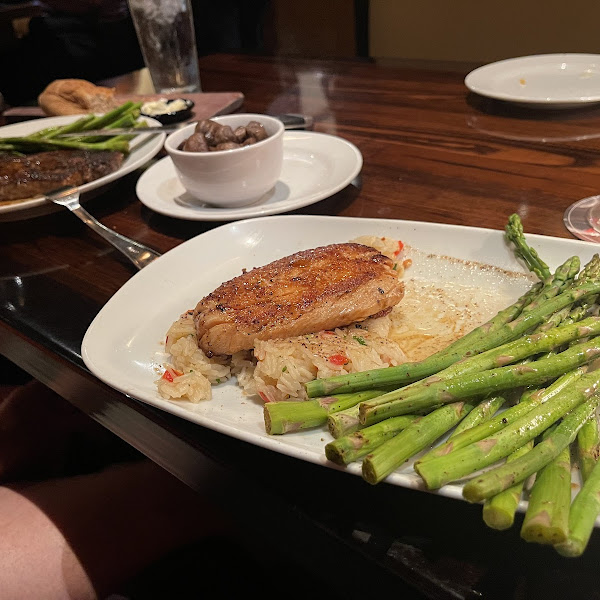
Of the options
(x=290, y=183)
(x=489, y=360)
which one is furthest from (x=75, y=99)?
(x=489, y=360)

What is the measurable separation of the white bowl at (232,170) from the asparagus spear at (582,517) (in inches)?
58.6

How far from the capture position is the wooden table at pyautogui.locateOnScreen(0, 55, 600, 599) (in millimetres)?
887

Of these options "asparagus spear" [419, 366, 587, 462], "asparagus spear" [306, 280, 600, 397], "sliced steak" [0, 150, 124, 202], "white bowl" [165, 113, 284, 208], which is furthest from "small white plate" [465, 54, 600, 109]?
"asparagus spear" [419, 366, 587, 462]

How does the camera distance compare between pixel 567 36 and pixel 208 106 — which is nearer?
pixel 208 106

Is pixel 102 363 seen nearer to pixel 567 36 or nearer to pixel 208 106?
pixel 208 106

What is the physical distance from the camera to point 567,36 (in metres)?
5.09

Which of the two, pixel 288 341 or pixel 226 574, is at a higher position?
pixel 288 341

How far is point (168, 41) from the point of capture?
140 inches

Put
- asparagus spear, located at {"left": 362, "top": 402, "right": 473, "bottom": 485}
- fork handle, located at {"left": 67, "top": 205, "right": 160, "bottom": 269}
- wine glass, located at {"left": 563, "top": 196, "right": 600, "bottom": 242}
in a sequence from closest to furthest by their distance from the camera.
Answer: asparagus spear, located at {"left": 362, "top": 402, "right": 473, "bottom": 485} < wine glass, located at {"left": 563, "top": 196, "right": 600, "bottom": 242} < fork handle, located at {"left": 67, "top": 205, "right": 160, "bottom": 269}

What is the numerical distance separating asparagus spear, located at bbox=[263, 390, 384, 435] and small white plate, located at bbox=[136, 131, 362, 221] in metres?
1.02

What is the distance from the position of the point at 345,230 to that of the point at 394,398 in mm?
813

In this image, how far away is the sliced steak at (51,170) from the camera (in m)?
2.23

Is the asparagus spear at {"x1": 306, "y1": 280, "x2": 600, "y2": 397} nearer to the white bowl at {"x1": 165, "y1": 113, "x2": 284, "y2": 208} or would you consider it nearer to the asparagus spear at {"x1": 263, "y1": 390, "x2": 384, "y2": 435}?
the asparagus spear at {"x1": 263, "y1": 390, "x2": 384, "y2": 435}

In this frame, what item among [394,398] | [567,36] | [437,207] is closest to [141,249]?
[437,207]
